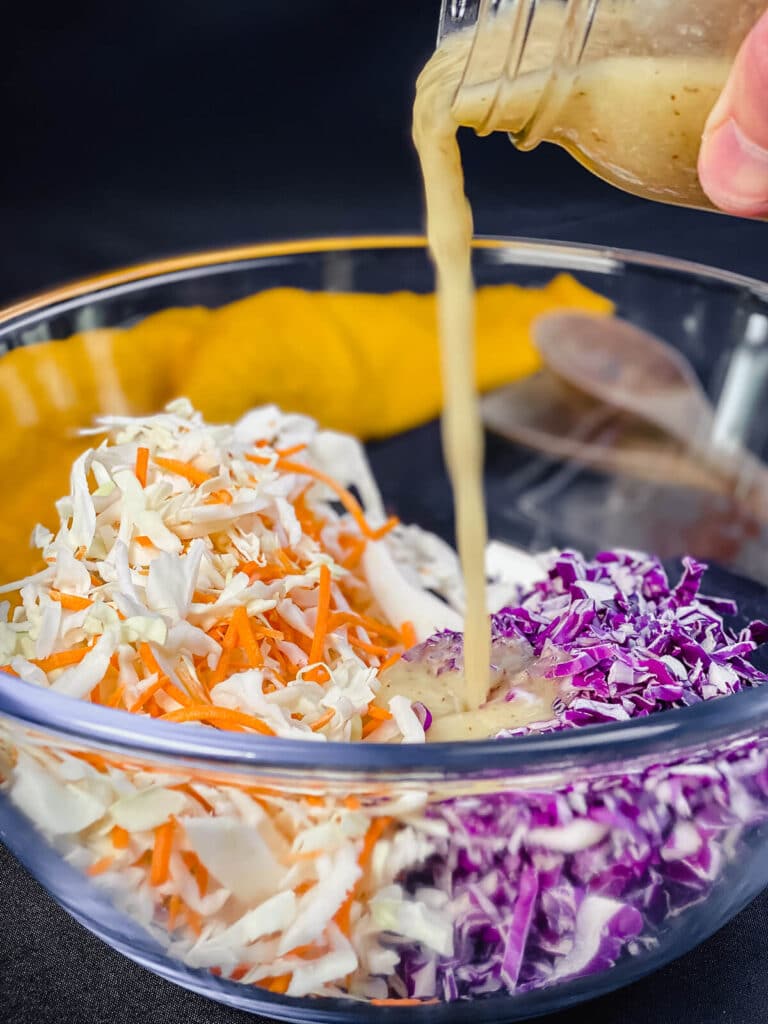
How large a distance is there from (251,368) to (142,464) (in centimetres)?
62

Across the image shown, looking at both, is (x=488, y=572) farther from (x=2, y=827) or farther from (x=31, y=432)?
(x=2, y=827)

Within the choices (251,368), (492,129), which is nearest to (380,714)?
(492,129)

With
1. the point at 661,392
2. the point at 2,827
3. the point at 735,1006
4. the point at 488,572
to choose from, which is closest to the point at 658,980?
the point at 735,1006

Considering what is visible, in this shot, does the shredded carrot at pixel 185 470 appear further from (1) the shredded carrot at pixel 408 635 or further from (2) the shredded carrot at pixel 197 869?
(2) the shredded carrot at pixel 197 869

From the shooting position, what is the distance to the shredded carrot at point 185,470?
1367 mm

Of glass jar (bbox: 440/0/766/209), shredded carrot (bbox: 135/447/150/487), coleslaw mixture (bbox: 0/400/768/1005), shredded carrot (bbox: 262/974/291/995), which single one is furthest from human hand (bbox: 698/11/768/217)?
shredded carrot (bbox: 262/974/291/995)

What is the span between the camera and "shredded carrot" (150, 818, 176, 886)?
92cm

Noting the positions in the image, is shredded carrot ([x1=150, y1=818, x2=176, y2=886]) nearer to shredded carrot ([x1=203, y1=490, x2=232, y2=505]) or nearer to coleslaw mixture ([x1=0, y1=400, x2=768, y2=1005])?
coleslaw mixture ([x1=0, y1=400, x2=768, y2=1005])

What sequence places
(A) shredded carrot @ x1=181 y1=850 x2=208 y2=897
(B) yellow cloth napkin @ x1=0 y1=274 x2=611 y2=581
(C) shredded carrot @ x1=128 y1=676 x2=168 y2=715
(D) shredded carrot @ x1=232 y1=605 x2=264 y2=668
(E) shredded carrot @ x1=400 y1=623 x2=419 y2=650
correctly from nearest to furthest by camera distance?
(A) shredded carrot @ x1=181 y1=850 x2=208 y2=897
(C) shredded carrot @ x1=128 y1=676 x2=168 y2=715
(D) shredded carrot @ x1=232 y1=605 x2=264 y2=668
(E) shredded carrot @ x1=400 y1=623 x2=419 y2=650
(B) yellow cloth napkin @ x1=0 y1=274 x2=611 y2=581

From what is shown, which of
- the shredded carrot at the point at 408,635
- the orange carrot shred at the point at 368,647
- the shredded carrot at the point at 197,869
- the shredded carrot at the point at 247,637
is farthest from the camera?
the shredded carrot at the point at 408,635

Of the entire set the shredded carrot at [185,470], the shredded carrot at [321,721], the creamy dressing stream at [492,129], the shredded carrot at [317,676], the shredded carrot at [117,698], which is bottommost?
the shredded carrot at [317,676]

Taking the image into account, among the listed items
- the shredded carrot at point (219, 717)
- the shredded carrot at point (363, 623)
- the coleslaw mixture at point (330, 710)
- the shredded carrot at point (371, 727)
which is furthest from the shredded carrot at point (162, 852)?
the shredded carrot at point (363, 623)

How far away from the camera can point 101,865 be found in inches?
38.3

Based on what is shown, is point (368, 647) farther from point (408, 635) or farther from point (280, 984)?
point (280, 984)
